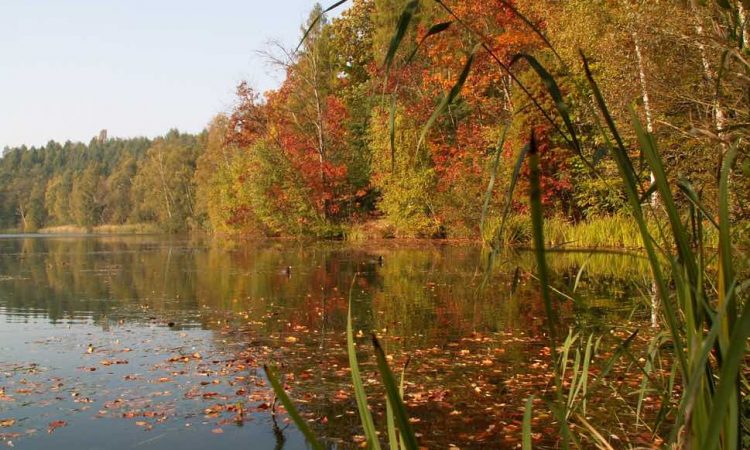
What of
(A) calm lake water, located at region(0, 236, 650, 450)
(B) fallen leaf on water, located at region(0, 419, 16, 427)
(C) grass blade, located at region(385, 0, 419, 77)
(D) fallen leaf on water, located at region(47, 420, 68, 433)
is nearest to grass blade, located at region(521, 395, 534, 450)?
(A) calm lake water, located at region(0, 236, 650, 450)

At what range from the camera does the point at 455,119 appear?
32.2m

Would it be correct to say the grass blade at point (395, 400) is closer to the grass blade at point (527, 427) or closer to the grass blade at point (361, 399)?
the grass blade at point (361, 399)

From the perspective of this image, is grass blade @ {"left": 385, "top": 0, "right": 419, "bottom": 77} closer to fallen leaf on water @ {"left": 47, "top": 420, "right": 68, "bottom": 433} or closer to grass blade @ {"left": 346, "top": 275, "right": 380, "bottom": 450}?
grass blade @ {"left": 346, "top": 275, "right": 380, "bottom": 450}

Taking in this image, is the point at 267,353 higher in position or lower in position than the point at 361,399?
lower

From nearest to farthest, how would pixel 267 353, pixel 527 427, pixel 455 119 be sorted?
pixel 527 427, pixel 267 353, pixel 455 119

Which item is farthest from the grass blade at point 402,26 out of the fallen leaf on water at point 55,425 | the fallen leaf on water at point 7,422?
the fallen leaf on water at point 7,422

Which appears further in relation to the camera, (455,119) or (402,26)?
(455,119)

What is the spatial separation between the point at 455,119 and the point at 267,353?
25.8 metres

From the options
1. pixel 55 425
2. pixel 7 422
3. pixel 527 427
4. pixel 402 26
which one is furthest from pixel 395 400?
pixel 7 422

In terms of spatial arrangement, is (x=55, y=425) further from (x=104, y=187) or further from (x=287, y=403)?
(x=104, y=187)

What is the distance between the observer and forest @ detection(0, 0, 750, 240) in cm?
1198

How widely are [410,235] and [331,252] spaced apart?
7.72 m

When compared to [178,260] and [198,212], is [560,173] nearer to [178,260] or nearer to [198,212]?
[178,260]

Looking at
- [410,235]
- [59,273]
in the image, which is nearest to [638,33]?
[59,273]
